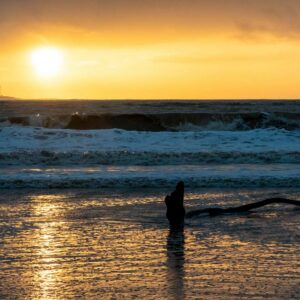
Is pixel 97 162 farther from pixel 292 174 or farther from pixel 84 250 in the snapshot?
pixel 84 250

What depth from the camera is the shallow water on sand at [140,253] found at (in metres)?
6.55

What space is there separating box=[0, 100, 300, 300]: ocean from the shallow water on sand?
1 cm

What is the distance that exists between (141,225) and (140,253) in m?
1.95

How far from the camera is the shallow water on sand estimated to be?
21.5 feet

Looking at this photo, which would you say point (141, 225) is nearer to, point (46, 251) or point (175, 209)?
point (175, 209)

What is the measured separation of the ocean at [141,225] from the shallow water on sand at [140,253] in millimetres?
13

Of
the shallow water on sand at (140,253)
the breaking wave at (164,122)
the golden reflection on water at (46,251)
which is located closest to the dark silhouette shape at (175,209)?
the shallow water on sand at (140,253)

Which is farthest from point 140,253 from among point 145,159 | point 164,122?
point 164,122

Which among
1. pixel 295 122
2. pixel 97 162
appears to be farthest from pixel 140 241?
pixel 295 122

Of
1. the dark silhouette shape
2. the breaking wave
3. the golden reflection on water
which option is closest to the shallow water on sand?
the golden reflection on water

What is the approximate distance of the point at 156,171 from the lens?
18078 mm

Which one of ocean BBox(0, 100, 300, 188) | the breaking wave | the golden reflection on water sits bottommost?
the golden reflection on water

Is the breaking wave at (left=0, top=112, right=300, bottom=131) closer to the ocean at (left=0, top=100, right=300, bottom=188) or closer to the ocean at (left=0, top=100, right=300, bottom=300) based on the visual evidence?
the ocean at (left=0, top=100, right=300, bottom=188)

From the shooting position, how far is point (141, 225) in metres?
10.1
